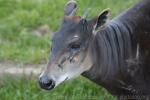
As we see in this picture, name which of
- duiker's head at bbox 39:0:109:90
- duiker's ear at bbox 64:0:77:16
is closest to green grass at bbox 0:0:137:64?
duiker's ear at bbox 64:0:77:16

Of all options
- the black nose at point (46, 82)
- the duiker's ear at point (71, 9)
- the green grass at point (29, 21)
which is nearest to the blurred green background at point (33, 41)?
the green grass at point (29, 21)

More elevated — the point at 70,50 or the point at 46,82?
the point at 70,50

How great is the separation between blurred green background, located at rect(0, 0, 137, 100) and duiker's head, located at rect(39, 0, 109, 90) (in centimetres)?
136

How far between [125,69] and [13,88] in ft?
5.54

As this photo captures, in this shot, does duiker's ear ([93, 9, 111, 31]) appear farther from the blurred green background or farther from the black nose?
the blurred green background

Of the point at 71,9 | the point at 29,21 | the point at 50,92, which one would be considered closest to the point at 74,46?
the point at 71,9

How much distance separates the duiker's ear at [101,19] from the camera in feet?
17.3

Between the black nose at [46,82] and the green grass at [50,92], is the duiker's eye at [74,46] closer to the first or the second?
the black nose at [46,82]

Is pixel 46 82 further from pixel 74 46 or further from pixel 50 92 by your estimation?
pixel 50 92

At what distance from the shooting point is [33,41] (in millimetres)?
7875

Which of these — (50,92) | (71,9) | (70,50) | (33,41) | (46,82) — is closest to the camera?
(46,82)

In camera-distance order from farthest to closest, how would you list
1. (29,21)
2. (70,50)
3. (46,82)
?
(29,21) < (70,50) < (46,82)

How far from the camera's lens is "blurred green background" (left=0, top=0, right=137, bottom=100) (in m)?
6.68

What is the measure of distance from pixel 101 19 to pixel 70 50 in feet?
1.24
